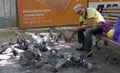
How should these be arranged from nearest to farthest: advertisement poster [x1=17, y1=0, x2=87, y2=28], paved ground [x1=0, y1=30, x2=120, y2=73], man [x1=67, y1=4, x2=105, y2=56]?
1. paved ground [x1=0, y1=30, x2=120, y2=73]
2. man [x1=67, y1=4, x2=105, y2=56]
3. advertisement poster [x1=17, y1=0, x2=87, y2=28]

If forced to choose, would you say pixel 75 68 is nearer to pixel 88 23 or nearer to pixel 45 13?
pixel 88 23

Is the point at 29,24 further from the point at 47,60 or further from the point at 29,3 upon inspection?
the point at 47,60

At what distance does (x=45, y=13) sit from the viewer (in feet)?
34.8

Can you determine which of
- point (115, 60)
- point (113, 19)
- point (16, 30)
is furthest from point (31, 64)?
point (16, 30)

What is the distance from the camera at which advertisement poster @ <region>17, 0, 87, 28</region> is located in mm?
10430

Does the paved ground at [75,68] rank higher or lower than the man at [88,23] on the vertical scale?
lower

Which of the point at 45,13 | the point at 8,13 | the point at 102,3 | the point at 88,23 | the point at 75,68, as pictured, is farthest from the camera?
the point at 102,3

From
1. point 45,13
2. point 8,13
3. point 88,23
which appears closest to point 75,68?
point 88,23

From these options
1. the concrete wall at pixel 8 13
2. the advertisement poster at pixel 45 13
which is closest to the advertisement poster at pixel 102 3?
the advertisement poster at pixel 45 13

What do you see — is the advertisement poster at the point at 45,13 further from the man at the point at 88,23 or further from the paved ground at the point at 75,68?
the man at the point at 88,23

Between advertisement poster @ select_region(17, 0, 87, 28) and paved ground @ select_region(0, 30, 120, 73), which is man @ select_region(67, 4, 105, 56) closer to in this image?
paved ground @ select_region(0, 30, 120, 73)

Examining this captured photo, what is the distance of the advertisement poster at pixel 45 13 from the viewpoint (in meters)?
10.4

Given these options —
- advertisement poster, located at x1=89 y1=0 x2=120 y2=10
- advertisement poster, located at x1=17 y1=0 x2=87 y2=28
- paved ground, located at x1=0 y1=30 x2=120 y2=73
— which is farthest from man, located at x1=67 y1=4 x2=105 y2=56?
advertisement poster, located at x1=89 y1=0 x2=120 y2=10

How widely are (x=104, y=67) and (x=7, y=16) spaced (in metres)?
4.94
